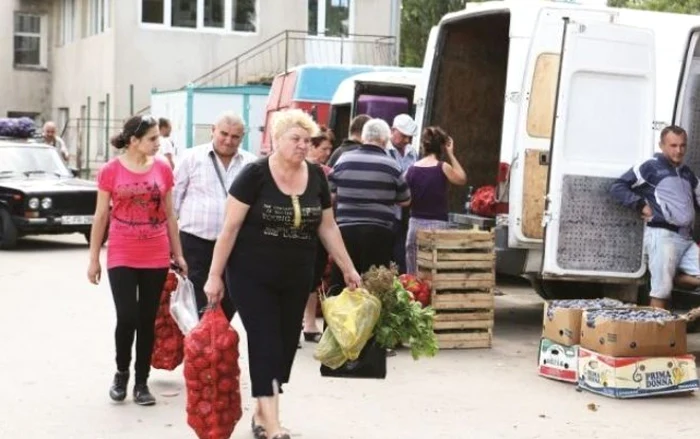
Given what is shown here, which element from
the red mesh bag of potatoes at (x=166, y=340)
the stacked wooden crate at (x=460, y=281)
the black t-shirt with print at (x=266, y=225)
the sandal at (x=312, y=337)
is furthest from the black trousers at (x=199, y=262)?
the stacked wooden crate at (x=460, y=281)

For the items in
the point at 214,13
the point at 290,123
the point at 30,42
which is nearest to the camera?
the point at 290,123

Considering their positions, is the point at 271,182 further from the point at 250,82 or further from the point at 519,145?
the point at 250,82

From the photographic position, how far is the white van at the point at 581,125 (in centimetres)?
948

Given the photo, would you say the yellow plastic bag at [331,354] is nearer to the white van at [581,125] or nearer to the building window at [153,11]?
the white van at [581,125]

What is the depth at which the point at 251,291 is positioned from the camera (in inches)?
249

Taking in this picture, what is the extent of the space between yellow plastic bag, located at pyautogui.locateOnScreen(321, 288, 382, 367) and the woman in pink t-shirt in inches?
52.6

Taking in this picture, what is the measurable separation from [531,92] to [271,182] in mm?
4333

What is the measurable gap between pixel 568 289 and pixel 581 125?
5.99ft

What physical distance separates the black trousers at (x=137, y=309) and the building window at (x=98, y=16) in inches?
974

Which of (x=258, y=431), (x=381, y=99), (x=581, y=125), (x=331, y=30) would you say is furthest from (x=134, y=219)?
(x=331, y=30)

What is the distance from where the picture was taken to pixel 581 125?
9.54m

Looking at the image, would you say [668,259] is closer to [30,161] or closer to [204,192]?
[204,192]

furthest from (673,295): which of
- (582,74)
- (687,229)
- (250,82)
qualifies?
(250,82)

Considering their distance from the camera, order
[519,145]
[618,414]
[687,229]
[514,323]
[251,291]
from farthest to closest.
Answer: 1. [514,323]
2. [519,145]
3. [687,229]
4. [618,414]
5. [251,291]
